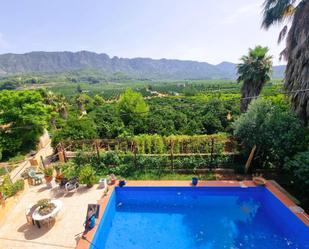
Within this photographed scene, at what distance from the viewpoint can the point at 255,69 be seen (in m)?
16.4

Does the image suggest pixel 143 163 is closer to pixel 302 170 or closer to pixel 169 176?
pixel 169 176

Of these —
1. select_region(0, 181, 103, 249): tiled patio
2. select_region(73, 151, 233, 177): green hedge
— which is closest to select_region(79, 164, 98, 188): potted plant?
select_region(0, 181, 103, 249): tiled patio

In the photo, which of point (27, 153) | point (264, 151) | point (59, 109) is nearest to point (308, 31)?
point (264, 151)

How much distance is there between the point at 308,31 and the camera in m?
7.61

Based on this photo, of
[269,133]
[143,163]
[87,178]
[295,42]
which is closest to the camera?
[269,133]

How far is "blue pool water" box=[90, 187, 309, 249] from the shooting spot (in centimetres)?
658

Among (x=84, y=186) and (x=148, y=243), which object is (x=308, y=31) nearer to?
(x=148, y=243)

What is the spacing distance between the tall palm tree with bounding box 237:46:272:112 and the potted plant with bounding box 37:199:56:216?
15264mm

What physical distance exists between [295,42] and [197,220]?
28.2 ft

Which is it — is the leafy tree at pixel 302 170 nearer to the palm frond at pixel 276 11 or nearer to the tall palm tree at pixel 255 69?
the palm frond at pixel 276 11

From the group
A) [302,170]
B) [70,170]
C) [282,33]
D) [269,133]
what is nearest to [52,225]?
[70,170]

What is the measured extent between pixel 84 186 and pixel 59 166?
8.93 ft

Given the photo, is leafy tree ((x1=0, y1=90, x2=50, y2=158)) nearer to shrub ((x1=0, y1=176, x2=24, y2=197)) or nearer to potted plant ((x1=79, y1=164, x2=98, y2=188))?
shrub ((x1=0, y1=176, x2=24, y2=197))

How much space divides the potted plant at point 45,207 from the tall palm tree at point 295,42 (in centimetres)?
1053
